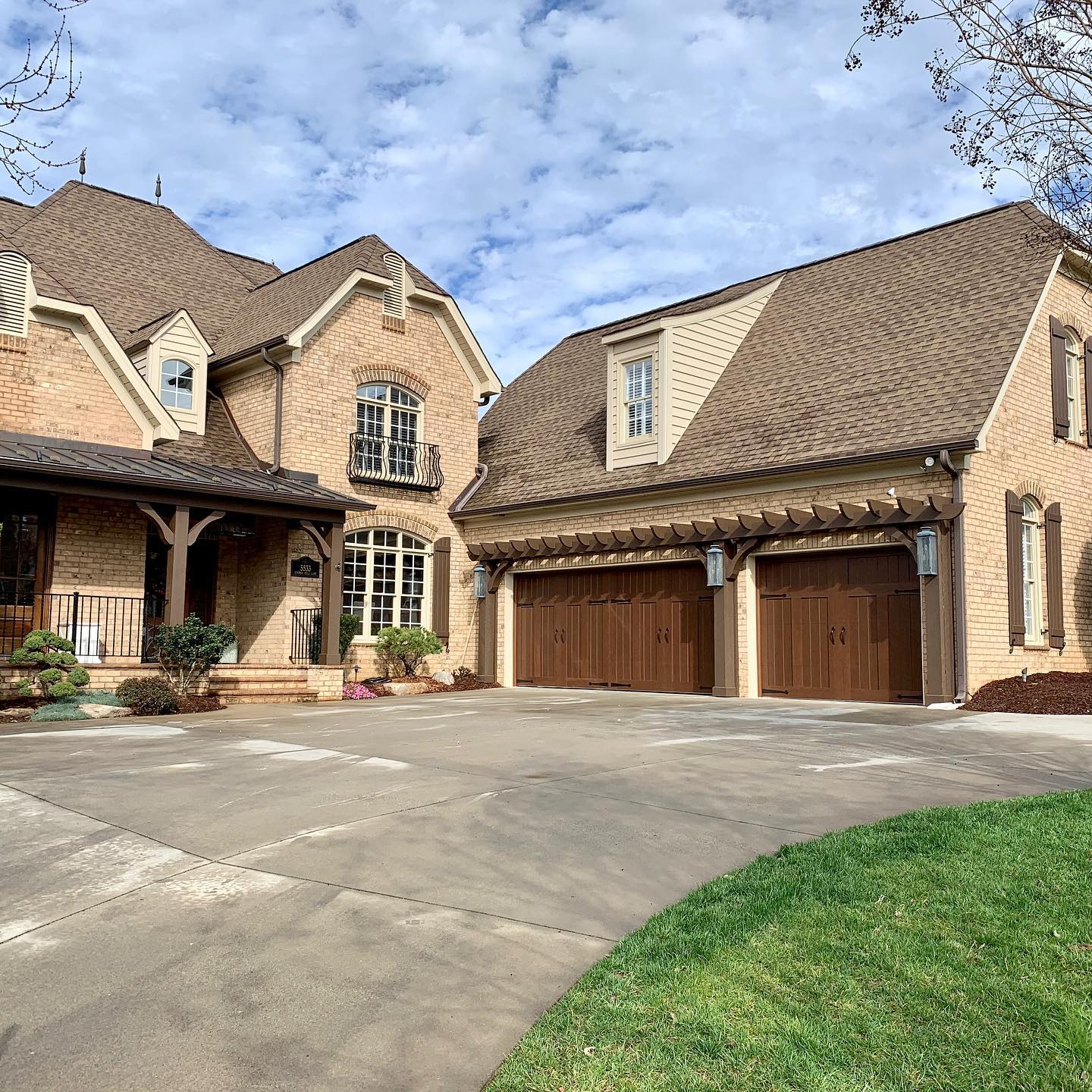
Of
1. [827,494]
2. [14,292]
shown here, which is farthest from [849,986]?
[14,292]

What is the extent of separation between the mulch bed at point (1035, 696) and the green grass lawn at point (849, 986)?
844cm

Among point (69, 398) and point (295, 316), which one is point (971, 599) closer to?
point (295, 316)

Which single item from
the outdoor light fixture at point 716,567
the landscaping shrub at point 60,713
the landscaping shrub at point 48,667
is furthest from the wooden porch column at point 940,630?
the landscaping shrub at point 48,667

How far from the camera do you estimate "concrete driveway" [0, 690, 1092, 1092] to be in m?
3.42

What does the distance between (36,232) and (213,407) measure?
5104mm

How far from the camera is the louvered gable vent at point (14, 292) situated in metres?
16.1

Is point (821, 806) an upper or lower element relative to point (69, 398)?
lower

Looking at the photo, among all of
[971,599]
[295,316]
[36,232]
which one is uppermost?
[36,232]

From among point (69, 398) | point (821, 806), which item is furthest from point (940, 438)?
point (69, 398)

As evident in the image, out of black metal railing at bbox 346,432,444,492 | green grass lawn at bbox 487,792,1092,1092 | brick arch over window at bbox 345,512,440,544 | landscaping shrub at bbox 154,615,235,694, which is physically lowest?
green grass lawn at bbox 487,792,1092,1092

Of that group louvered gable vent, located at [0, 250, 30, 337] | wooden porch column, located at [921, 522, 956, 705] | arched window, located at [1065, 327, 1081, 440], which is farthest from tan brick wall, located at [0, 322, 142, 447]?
arched window, located at [1065, 327, 1081, 440]

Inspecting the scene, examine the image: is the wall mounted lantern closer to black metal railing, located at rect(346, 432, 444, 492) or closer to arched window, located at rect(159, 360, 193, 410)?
black metal railing, located at rect(346, 432, 444, 492)

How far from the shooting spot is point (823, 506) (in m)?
15.1

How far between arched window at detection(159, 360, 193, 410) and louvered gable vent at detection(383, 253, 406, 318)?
13.3ft
